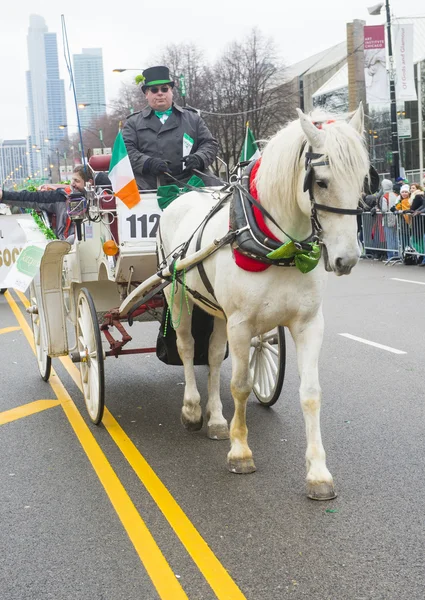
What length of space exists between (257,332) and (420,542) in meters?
1.57

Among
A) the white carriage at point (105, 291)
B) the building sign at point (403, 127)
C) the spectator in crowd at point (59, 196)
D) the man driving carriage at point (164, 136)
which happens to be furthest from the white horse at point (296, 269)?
the building sign at point (403, 127)

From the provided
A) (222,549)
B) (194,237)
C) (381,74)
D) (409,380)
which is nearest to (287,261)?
(194,237)

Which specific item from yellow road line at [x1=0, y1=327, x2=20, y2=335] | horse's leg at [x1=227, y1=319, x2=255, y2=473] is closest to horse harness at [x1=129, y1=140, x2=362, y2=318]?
horse's leg at [x1=227, y1=319, x2=255, y2=473]

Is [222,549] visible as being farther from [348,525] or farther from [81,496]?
[81,496]

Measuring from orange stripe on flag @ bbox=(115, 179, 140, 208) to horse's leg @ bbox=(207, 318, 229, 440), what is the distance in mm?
1163

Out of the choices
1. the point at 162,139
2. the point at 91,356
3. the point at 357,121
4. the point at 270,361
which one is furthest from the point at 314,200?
the point at 162,139

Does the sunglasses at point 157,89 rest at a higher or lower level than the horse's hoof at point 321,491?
higher

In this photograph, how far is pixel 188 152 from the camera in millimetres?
6906

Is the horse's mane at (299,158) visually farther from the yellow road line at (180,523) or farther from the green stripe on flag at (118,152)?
the yellow road line at (180,523)

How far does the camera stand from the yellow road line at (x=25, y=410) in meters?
6.66

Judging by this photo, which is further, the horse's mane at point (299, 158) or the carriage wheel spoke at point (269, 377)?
the carriage wheel spoke at point (269, 377)

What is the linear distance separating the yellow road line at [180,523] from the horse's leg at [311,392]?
0.77m

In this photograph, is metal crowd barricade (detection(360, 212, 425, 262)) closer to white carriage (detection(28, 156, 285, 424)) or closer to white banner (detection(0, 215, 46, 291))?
white banner (detection(0, 215, 46, 291))

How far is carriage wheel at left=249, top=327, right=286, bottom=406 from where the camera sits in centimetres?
621
